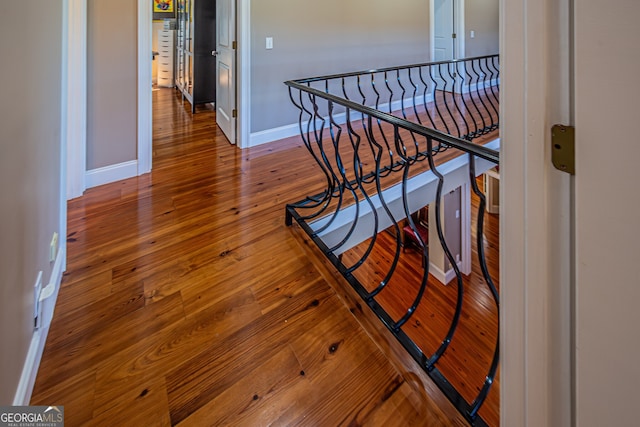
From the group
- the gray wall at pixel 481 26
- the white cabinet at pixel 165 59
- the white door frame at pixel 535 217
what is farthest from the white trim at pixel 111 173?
the white cabinet at pixel 165 59

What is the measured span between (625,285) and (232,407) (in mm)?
1031

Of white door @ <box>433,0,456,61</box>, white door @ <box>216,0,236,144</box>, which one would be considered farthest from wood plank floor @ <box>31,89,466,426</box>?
white door @ <box>433,0,456,61</box>

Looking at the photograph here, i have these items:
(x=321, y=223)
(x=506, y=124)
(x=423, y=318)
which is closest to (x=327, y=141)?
(x=321, y=223)

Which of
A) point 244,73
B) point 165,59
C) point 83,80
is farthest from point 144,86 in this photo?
point 165,59

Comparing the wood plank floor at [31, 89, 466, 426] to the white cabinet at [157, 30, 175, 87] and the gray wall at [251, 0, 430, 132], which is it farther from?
the white cabinet at [157, 30, 175, 87]

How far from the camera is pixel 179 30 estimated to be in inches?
268

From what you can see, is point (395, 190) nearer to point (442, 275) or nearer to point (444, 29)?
point (442, 275)

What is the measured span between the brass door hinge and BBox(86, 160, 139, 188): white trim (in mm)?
2948

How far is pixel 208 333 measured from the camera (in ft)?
4.32

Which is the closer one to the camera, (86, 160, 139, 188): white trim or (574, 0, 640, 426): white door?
(574, 0, 640, 426): white door

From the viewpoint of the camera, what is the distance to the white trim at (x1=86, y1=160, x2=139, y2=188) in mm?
2588

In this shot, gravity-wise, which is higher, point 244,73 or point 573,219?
point 244,73

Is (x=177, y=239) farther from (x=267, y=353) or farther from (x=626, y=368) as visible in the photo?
(x=626, y=368)

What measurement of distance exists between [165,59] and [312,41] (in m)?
5.74
